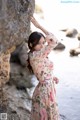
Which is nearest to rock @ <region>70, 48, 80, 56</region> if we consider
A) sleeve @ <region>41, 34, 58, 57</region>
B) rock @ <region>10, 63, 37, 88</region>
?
rock @ <region>10, 63, 37, 88</region>

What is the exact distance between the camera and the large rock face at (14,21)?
3.20m

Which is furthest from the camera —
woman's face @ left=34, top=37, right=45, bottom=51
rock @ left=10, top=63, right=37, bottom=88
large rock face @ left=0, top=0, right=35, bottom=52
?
rock @ left=10, top=63, right=37, bottom=88

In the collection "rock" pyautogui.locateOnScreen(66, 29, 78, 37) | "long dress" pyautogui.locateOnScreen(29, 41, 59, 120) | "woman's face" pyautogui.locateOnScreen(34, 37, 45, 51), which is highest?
"rock" pyautogui.locateOnScreen(66, 29, 78, 37)

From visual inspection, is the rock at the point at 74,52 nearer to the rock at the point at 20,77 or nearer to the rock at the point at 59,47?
the rock at the point at 59,47

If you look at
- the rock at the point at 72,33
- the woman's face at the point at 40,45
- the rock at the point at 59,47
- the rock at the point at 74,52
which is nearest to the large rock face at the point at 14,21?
the woman's face at the point at 40,45

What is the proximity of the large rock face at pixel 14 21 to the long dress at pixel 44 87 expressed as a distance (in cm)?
45

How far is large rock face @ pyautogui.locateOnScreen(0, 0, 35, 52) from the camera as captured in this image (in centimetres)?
320

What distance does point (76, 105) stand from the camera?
685 cm

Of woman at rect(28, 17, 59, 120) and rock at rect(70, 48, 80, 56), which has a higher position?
rock at rect(70, 48, 80, 56)

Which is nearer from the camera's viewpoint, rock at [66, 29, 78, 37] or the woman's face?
the woman's face

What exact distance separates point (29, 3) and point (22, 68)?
113 inches

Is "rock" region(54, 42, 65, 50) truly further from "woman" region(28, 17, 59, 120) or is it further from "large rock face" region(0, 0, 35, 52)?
"large rock face" region(0, 0, 35, 52)

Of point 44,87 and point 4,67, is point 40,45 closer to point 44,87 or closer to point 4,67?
point 44,87

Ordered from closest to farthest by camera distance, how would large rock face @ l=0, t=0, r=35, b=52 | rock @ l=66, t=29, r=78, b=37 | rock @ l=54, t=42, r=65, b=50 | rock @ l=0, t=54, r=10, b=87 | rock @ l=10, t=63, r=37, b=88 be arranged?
large rock face @ l=0, t=0, r=35, b=52 < rock @ l=0, t=54, r=10, b=87 < rock @ l=10, t=63, r=37, b=88 < rock @ l=54, t=42, r=65, b=50 < rock @ l=66, t=29, r=78, b=37
